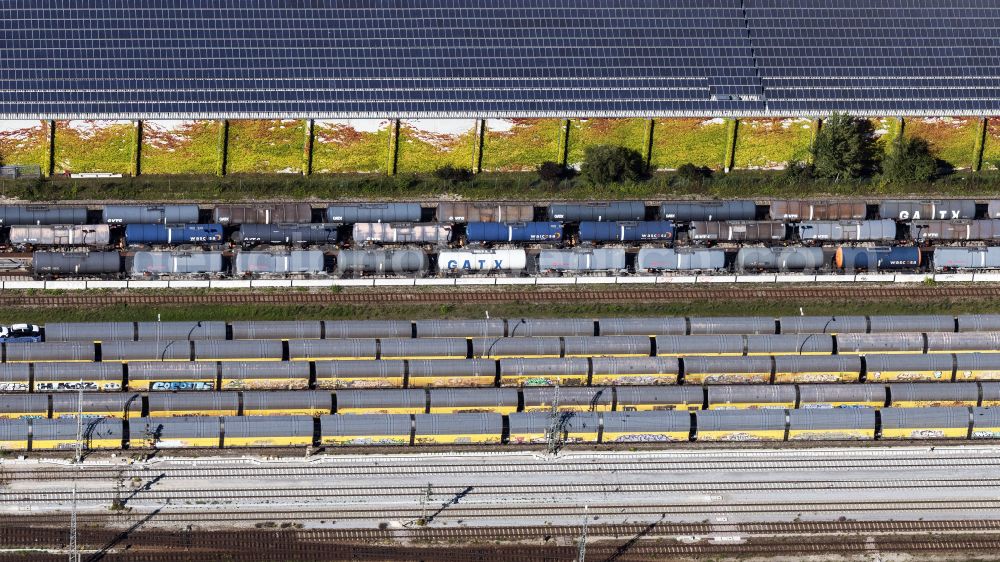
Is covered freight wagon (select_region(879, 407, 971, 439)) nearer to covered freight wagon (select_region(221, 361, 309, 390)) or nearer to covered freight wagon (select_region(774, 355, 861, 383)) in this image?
covered freight wagon (select_region(774, 355, 861, 383))

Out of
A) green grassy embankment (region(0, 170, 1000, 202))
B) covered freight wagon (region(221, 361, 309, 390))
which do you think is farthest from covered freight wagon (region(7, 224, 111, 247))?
covered freight wagon (region(221, 361, 309, 390))

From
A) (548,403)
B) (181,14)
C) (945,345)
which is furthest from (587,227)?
(181,14)

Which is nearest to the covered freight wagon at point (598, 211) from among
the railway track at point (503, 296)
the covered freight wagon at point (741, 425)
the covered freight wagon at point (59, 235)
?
the railway track at point (503, 296)

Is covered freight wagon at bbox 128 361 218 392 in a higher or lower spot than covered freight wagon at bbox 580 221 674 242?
lower

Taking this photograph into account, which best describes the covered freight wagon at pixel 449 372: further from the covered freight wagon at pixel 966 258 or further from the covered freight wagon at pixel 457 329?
the covered freight wagon at pixel 966 258

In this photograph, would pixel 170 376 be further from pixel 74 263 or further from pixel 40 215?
pixel 40 215
